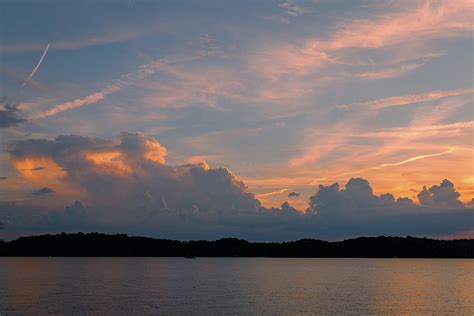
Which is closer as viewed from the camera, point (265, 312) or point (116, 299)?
point (265, 312)

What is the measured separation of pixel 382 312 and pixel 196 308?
34.2 m

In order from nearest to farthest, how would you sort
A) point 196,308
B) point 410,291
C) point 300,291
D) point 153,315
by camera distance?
point 153,315, point 196,308, point 300,291, point 410,291

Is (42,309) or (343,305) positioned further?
(343,305)

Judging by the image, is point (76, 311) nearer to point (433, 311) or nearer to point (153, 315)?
point (153, 315)

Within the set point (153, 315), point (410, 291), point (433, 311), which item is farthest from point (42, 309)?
point (410, 291)

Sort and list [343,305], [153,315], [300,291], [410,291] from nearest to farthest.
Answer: [153,315] → [343,305] → [300,291] → [410,291]

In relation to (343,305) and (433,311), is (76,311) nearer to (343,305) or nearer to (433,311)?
(343,305)

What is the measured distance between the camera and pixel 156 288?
14188 centimetres

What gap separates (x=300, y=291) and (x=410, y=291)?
3352cm

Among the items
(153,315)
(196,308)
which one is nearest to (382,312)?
(196,308)

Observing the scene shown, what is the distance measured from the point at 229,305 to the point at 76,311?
28.4m

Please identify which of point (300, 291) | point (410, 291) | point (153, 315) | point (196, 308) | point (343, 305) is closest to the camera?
point (153, 315)

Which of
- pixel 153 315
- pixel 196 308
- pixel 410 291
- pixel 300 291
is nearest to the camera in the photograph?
pixel 153 315

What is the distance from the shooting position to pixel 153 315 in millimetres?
89375
